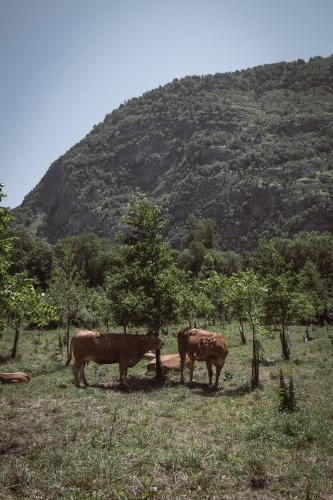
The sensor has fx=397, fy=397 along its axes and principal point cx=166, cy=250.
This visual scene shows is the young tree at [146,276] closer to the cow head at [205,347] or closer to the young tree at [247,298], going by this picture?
the cow head at [205,347]

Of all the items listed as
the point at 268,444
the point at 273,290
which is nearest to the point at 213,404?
the point at 268,444

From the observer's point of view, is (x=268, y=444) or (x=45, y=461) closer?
(x=45, y=461)

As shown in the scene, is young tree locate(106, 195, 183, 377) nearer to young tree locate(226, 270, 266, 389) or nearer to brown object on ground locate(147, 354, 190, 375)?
brown object on ground locate(147, 354, 190, 375)

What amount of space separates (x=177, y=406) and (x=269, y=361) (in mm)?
14647

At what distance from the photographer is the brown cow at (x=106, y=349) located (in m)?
20.1

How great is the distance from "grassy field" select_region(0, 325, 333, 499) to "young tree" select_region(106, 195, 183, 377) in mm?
4046

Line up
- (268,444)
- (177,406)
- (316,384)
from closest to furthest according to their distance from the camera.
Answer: (268,444) → (177,406) → (316,384)

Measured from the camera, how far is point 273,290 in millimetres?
29953

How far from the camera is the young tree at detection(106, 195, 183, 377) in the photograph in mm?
21703

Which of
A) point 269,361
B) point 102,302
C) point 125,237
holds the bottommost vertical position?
point 269,361

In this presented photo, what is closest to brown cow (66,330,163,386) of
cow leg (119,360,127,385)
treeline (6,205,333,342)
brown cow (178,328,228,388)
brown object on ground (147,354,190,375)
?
cow leg (119,360,127,385)

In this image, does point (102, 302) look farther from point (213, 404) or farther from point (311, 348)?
point (213, 404)

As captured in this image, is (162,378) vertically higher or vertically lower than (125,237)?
lower

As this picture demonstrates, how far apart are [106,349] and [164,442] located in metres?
9.90
